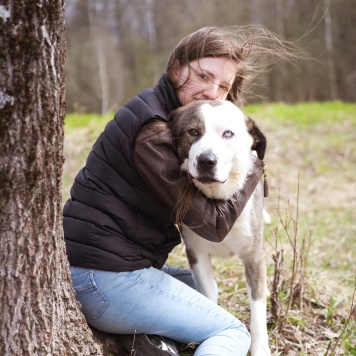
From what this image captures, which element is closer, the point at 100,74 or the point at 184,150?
the point at 184,150

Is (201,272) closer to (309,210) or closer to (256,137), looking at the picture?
(256,137)

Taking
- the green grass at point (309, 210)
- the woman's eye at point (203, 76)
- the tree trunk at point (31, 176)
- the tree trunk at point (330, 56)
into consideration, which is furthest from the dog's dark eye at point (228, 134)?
the tree trunk at point (330, 56)

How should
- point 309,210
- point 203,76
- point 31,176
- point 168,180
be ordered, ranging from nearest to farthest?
point 31,176 → point 168,180 → point 203,76 → point 309,210

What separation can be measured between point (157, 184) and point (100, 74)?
16.6 meters

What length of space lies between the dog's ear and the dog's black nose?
19.0 inches

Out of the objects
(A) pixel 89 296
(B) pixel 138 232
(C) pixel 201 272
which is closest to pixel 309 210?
(C) pixel 201 272

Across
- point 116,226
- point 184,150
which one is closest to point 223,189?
point 184,150

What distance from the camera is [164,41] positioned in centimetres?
2203

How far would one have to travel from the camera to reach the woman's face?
8.20ft

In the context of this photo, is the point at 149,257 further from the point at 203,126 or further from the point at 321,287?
the point at 321,287

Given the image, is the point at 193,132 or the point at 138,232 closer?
the point at 138,232

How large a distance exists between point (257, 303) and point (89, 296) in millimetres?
954

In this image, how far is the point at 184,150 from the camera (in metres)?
2.32

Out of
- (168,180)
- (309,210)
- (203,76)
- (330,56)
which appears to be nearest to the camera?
(168,180)
